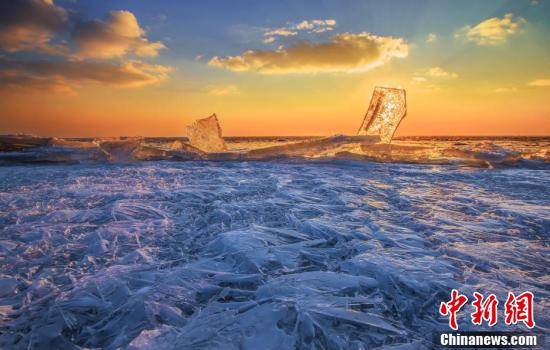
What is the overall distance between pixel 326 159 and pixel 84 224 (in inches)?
219

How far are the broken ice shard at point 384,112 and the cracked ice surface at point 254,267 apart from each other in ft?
15.0

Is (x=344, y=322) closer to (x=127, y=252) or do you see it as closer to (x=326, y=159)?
(x=127, y=252)

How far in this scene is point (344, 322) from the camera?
1.01 meters

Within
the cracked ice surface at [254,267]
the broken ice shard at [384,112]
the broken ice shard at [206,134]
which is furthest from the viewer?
the broken ice shard at [206,134]

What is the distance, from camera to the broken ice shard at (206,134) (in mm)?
7672

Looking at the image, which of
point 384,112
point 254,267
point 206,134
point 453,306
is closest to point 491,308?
Answer: point 453,306

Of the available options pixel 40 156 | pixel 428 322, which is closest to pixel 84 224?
pixel 428 322

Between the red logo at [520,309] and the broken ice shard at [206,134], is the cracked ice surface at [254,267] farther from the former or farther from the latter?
the broken ice shard at [206,134]

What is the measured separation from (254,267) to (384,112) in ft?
23.0

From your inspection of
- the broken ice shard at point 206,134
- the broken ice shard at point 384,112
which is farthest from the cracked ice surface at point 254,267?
the broken ice shard at point 206,134

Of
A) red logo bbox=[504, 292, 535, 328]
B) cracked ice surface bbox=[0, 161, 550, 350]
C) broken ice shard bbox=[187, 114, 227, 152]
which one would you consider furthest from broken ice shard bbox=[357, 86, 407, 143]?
red logo bbox=[504, 292, 535, 328]

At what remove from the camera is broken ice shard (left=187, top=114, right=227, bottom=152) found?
7.67 m

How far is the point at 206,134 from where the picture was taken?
8.05m

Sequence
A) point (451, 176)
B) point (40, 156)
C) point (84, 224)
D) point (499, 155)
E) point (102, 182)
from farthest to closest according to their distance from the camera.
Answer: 1. point (40, 156)
2. point (499, 155)
3. point (451, 176)
4. point (102, 182)
5. point (84, 224)
